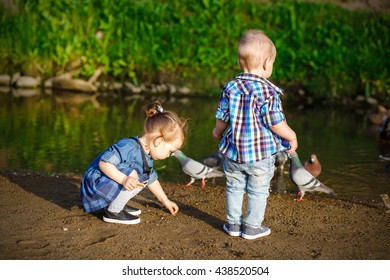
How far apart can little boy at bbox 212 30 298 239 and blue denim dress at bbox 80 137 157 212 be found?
0.64 meters

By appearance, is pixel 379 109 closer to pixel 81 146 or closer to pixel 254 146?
pixel 81 146

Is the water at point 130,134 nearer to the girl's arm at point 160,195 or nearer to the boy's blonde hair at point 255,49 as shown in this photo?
the girl's arm at point 160,195

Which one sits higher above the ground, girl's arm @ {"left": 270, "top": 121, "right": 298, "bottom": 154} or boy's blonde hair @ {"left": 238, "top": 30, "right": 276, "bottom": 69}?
boy's blonde hair @ {"left": 238, "top": 30, "right": 276, "bottom": 69}

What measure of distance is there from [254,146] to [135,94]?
9.28 m

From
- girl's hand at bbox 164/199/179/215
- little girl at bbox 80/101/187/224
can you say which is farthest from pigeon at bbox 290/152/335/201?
little girl at bbox 80/101/187/224

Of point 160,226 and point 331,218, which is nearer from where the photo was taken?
point 160,226

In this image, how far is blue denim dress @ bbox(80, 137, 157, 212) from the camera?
495cm

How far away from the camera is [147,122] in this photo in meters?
4.96

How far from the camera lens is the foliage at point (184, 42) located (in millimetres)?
13664

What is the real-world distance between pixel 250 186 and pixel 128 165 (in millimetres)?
931

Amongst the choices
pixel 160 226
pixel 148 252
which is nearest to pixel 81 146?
pixel 160 226

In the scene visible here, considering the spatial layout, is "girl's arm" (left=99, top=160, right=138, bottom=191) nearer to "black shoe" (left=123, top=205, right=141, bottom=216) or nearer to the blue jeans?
"black shoe" (left=123, top=205, right=141, bottom=216)

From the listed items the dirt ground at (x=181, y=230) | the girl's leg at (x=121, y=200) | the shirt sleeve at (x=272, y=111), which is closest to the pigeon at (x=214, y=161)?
the dirt ground at (x=181, y=230)

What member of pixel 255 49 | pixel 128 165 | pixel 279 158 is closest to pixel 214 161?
pixel 279 158
